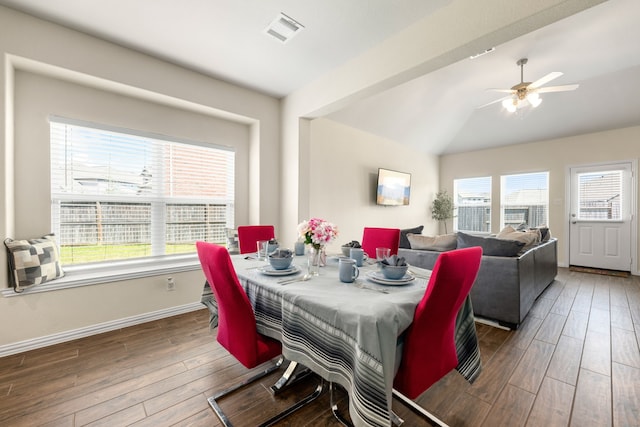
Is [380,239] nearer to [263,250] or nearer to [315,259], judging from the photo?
[315,259]

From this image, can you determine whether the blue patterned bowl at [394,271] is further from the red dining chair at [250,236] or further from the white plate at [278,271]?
the red dining chair at [250,236]

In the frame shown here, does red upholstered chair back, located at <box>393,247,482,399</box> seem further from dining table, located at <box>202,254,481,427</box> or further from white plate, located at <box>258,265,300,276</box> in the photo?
white plate, located at <box>258,265,300,276</box>

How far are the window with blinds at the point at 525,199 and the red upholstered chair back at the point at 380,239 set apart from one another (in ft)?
15.5

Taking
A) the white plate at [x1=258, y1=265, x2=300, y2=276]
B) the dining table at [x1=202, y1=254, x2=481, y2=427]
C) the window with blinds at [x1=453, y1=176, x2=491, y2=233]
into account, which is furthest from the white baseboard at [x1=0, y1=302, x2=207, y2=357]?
the window with blinds at [x1=453, y1=176, x2=491, y2=233]

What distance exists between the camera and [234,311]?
52.2 inches

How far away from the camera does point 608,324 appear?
2.62 meters

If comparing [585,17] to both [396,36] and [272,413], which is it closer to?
[396,36]

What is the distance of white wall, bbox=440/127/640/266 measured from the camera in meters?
4.82

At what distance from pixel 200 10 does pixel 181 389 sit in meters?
2.84

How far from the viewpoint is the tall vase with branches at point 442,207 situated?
6625 millimetres

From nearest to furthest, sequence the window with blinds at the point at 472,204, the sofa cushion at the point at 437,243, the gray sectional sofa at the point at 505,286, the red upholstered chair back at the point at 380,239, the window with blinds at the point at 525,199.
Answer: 1. the red upholstered chair back at the point at 380,239
2. the gray sectional sofa at the point at 505,286
3. the sofa cushion at the point at 437,243
4. the window with blinds at the point at 525,199
5. the window with blinds at the point at 472,204

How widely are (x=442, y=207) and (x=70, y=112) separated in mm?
6876

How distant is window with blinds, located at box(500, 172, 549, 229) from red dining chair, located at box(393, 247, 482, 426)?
566 centimetres

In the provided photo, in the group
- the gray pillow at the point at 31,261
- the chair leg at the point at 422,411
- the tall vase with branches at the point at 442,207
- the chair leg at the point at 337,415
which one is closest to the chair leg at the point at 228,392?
the chair leg at the point at 337,415
